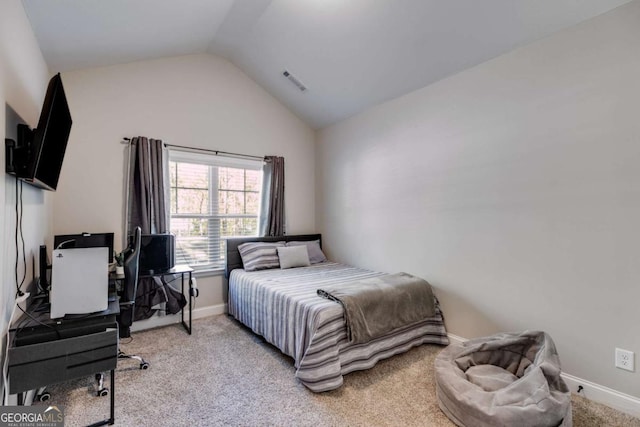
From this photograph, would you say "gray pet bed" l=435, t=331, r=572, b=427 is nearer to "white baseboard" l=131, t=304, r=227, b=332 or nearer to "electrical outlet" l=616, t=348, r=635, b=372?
"electrical outlet" l=616, t=348, r=635, b=372

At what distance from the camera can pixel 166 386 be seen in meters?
2.08

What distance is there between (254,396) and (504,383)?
1.60m

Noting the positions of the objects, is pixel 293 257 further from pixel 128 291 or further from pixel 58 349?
pixel 58 349

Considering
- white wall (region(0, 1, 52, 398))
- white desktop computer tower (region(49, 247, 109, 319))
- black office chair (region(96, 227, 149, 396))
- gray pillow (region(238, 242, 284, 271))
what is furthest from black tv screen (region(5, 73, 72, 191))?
gray pillow (region(238, 242, 284, 271))

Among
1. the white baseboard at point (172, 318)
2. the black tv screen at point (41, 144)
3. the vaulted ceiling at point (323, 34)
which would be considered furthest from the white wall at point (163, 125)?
the black tv screen at point (41, 144)

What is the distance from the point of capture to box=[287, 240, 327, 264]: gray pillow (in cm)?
389

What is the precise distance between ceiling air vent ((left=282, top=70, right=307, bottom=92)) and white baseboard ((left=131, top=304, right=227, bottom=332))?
9.38 ft

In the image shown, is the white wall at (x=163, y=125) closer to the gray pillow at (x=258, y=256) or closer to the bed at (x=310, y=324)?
the gray pillow at (x=258, y=256)

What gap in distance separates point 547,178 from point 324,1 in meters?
2.26

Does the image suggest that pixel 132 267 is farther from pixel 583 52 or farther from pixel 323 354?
pixel 583 52

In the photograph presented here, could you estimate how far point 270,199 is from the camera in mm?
3924

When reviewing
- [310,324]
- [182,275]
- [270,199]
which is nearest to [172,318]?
[182,275]

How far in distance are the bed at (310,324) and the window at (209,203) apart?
14.3 inches

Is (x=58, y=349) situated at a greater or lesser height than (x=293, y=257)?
lesser
